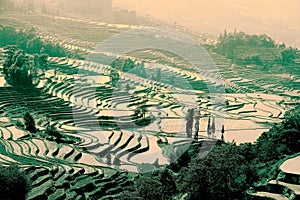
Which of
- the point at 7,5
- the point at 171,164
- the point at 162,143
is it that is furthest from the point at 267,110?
the point at 7,5

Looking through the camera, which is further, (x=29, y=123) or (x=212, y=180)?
(x=29, y=123)

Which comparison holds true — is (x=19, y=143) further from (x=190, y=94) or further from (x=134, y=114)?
(x=190, y=94)

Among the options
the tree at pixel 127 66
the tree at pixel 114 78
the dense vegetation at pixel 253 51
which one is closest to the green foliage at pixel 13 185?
the tree at pixel 114 78

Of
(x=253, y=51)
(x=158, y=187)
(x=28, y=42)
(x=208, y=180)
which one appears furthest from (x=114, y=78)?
(x=208, y=180)

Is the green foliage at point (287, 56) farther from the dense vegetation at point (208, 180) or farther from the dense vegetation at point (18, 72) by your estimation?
the dense vegetation at point (208, 180)

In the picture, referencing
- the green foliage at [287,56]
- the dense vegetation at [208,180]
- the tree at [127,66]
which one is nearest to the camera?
the dense vegetation at [208,180]

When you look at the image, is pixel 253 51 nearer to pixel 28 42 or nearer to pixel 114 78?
pixel 114 78
